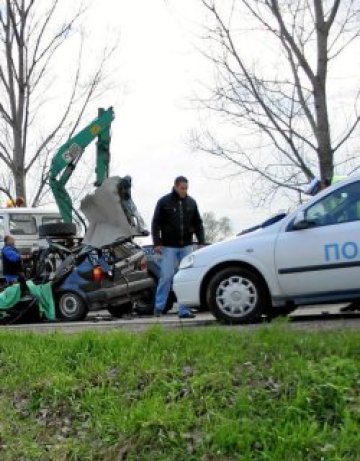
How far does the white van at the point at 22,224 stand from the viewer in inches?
645

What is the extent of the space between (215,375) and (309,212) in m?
3.51

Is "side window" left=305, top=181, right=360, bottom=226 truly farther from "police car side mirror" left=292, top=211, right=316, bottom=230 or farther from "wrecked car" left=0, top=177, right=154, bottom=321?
"wrecked car" left=0, top=177, right=154, bottom=321

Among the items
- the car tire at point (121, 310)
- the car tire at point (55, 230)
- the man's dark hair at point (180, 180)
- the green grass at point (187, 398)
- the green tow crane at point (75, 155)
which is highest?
the green tow crane at point (75, 155)

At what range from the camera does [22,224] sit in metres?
16.7

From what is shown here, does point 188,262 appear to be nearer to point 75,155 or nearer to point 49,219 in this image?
point 75,155

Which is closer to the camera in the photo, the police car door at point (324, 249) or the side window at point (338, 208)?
the police car door at point (324, 249)

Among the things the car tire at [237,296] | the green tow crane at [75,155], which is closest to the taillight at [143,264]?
the green tow crane at [75,155]

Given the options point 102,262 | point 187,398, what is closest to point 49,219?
point 102,262

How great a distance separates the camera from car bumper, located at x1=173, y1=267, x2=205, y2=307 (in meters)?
9.16

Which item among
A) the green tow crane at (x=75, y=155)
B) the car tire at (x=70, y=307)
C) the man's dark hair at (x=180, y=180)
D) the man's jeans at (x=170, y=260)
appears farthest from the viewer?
the green tow crane at (x=75, y=155)

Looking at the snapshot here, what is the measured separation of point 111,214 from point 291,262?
485cm

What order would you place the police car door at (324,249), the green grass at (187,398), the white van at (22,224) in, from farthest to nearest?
the white van at (22,224)
the police car door at (324,249)
the green grass at (187,398)

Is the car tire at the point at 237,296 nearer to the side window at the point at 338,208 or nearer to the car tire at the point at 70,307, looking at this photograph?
the side window at the point at 338,208

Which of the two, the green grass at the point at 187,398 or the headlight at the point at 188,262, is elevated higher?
the headlight at the point at 188,262
